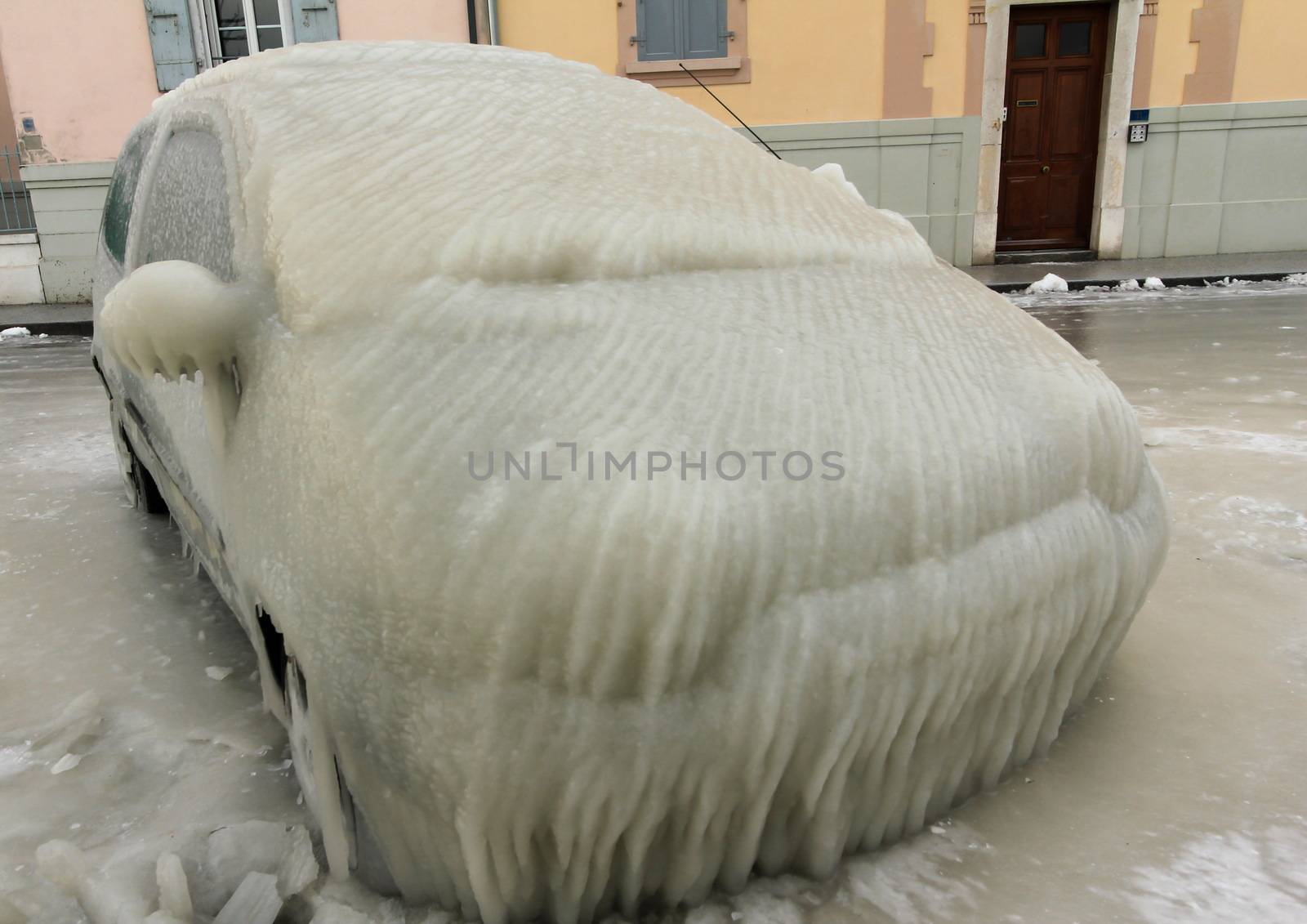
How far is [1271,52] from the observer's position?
812 cm

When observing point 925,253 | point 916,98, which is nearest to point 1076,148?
point 916,98

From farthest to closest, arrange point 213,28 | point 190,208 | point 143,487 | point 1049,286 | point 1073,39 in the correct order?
point 1073,39
point 213,28
point 1049,286
point 143,487
point 190,208

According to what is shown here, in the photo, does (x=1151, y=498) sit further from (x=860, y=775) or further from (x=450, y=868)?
(x=450, y=868)

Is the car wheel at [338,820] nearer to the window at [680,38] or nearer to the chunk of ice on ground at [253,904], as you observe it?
the chunk of ice on ground at [253,904]

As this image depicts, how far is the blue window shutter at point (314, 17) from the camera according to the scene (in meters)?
7.71

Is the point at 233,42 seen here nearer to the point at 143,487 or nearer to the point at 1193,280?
the point at 143,487

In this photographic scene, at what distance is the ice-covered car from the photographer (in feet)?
3.15

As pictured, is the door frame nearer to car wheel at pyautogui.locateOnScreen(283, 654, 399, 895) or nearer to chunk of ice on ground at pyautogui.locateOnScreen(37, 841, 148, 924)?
car wheel at pyautogui.locateOnScreen(283, 654, 399, 895)

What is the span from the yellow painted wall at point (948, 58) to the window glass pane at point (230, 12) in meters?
5.99

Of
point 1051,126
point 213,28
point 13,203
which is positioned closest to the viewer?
point 213,28

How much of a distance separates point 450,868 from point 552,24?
8243mm

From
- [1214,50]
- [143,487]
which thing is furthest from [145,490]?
[1214,50]

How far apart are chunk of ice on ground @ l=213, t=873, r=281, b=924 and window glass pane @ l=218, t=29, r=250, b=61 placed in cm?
846

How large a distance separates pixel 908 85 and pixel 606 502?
828 centimetres
